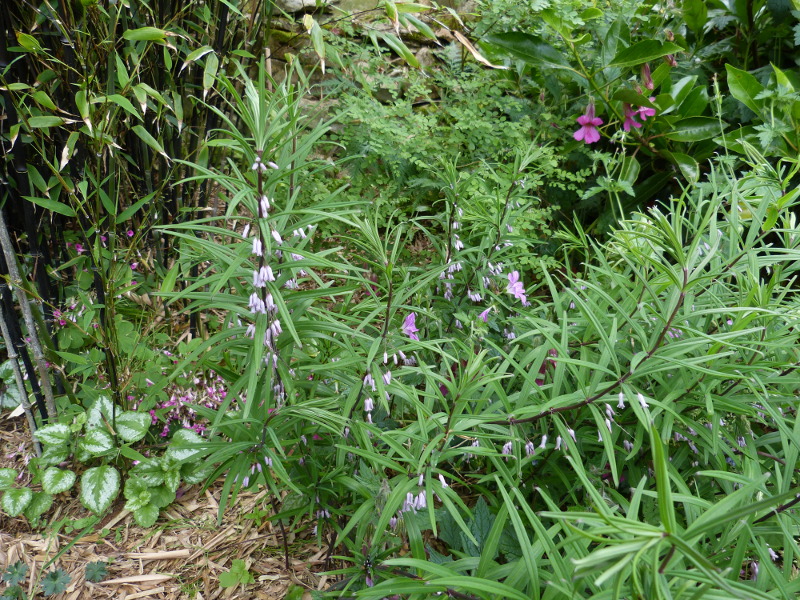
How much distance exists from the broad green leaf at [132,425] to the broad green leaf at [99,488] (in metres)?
0.11

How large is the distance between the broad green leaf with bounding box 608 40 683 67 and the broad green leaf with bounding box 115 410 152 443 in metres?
2.65

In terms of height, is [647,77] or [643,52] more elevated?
[643,52]

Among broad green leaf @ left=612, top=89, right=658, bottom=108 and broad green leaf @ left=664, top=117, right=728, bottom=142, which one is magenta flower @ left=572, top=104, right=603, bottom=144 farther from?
broad green leaf @ left=664, top=117, right=728, bottom=142

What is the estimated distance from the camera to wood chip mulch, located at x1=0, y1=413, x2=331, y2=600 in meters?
1.68

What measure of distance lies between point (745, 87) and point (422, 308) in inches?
92.5

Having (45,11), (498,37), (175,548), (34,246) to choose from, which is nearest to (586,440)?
(175,548)

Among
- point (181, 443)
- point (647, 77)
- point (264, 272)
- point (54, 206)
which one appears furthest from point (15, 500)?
point (647, 77)

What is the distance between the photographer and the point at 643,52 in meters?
2.73

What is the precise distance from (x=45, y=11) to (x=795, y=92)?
127 inches

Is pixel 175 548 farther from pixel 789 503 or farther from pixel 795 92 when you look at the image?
pixel 795 92

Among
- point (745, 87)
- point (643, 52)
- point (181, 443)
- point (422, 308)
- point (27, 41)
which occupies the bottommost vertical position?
point (181, 443)

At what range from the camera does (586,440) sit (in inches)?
58.0

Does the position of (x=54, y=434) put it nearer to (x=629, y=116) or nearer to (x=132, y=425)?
(x=132, y=425)

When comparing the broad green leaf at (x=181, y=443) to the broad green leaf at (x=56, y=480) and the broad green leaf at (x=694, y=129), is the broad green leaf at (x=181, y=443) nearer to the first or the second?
the broad green leaf at (x=56, y=480)
